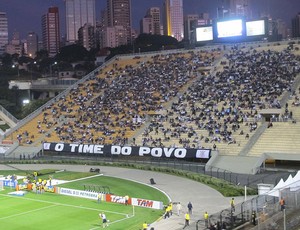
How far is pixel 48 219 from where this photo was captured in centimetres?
3878

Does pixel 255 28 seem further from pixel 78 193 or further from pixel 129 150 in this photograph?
pixel 78 193

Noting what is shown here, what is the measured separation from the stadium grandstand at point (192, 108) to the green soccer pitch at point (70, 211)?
14.1m

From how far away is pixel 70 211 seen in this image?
4103cm

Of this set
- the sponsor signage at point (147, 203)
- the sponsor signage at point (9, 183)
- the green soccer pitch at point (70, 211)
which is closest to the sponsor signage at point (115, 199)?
the green soccer pitch at point (70, 211)

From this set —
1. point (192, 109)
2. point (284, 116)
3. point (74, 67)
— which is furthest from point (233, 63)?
point (74, 67)

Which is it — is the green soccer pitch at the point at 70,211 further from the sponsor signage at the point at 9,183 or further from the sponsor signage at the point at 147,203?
the sponsor signage at the point at 9,183

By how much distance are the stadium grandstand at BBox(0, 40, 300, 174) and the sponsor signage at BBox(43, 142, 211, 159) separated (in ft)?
5.43

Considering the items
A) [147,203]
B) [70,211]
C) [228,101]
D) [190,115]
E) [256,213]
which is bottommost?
[70,211]

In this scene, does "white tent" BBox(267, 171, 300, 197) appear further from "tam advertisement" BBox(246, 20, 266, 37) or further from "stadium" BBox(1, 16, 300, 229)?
"tam advertisement" BBox(246, 20, 266, 37)

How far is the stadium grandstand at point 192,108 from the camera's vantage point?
197 feet

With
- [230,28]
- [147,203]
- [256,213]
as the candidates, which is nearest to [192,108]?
[230,28]

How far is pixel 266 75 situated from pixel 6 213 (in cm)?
4711

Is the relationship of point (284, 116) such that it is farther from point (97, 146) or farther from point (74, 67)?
point (74, 67)

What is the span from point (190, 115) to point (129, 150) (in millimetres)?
10922
